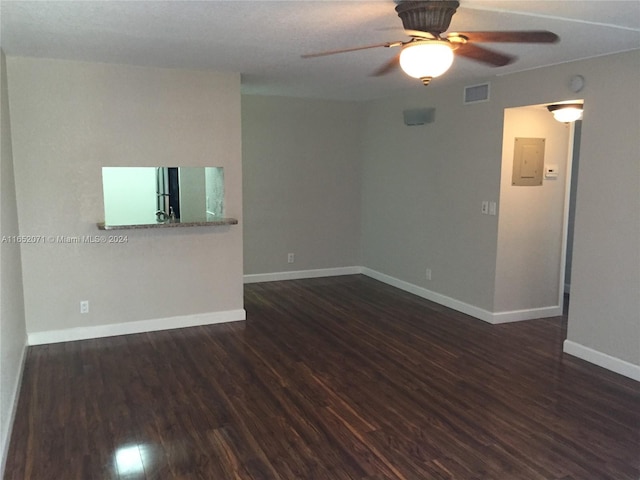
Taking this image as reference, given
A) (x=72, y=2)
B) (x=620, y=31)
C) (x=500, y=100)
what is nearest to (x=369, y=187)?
(x=500, y=100)

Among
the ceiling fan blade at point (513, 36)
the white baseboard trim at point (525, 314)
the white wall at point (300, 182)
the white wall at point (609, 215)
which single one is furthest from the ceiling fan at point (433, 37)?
the white wall at point (300, 182)

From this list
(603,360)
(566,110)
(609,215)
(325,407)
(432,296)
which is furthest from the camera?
(432,296)

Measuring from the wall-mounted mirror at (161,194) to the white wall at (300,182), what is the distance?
1.38 meters

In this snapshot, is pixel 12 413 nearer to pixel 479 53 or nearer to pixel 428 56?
pixel 428 56

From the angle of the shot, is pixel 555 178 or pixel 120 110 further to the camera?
pixel 555 178

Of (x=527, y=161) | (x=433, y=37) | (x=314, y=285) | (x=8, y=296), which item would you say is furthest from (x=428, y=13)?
(x=314, y=285)

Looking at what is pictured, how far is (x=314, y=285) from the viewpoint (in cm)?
653

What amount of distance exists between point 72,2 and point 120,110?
73.1 inches

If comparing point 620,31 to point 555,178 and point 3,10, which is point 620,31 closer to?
point 555,178

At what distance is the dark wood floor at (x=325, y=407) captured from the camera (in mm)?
2617

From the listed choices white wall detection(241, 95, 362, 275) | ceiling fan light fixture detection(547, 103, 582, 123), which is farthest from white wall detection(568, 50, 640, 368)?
white wall detection(241, 95, 362, 275)

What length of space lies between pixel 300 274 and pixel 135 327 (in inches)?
107

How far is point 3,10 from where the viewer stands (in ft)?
8.74

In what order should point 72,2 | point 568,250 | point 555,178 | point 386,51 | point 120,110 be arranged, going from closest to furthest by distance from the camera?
point 72,2
point 386,51
point 120,110
point 555,178
point 568,250
